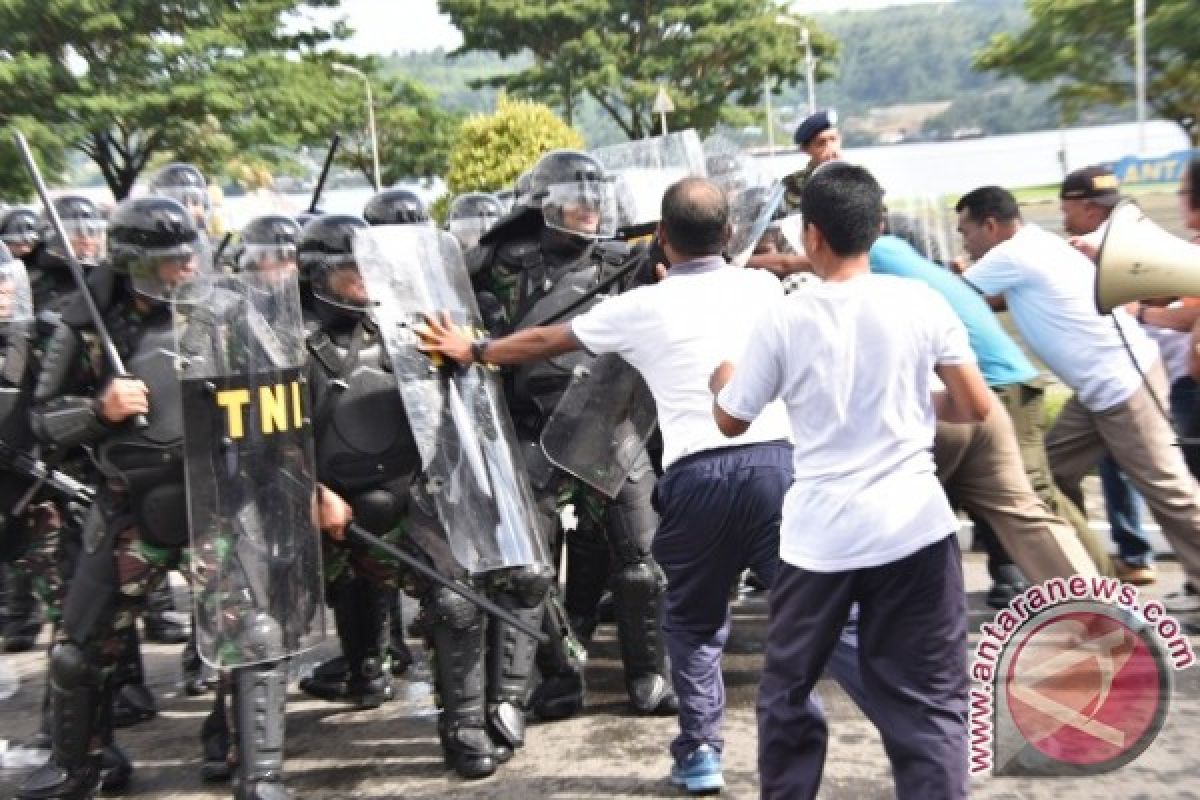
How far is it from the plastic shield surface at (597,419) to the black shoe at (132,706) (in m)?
1.89

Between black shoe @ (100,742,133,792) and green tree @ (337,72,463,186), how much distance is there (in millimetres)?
30781

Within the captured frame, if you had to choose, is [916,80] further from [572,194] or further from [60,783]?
[60,783]

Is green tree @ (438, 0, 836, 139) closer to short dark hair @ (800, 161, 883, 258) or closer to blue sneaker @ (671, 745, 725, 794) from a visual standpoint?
blue sneaker @ (671, 745, 725, 794)

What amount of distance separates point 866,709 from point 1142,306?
264 centimetres

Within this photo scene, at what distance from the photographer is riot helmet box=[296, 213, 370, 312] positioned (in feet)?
13.2

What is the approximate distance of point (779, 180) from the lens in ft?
16.9

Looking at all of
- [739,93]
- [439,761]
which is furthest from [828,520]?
[739,93]

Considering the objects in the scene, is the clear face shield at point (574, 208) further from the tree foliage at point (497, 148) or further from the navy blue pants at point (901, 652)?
the tree foliage at point (497, 148)

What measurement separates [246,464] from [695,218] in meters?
1.36

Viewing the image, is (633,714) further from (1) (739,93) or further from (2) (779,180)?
(1) (739,93)

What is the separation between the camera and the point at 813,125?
541 centimetres

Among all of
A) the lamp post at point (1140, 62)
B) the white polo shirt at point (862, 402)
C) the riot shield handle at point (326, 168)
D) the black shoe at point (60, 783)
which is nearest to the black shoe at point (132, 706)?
the black shoe at point (60, 783)

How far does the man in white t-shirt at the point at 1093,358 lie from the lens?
4770 mm

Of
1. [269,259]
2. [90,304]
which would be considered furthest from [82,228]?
[90,304]
